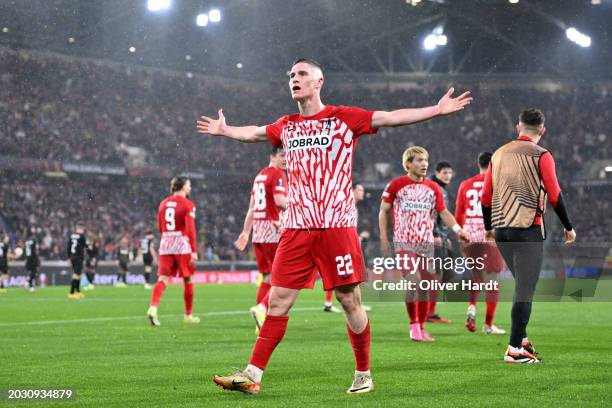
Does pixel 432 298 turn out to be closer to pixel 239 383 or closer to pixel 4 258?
pixel 239 383

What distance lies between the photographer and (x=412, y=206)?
11.8m

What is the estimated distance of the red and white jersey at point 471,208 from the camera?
13531 mm

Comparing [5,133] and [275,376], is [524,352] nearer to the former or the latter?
[275,376]

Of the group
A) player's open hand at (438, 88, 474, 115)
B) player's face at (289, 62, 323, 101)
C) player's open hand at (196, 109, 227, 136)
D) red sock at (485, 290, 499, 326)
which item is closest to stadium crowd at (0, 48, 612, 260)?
red sock at (485, 290, 499, 326)

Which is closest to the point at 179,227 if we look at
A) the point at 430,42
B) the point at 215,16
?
the point at 215,16

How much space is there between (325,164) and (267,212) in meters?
6.67

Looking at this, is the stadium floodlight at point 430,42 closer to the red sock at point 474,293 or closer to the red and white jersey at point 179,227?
the red and white jersey at point 179,227

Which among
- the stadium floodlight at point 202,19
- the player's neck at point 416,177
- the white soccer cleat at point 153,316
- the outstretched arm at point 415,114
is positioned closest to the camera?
the outstretched arm at point 415,114

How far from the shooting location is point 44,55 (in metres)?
44.2

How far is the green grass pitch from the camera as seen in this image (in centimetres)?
650

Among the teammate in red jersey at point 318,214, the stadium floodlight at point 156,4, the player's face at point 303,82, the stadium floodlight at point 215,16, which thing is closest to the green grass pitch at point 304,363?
the teammate in red jersey at point 318,214

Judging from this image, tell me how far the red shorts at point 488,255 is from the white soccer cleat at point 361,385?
674 centimetres

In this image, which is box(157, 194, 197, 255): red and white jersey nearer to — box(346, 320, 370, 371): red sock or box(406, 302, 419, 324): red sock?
box(406, 302, 419, 324): red sock

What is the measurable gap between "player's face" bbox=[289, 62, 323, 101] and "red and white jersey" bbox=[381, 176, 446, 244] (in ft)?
16.6
